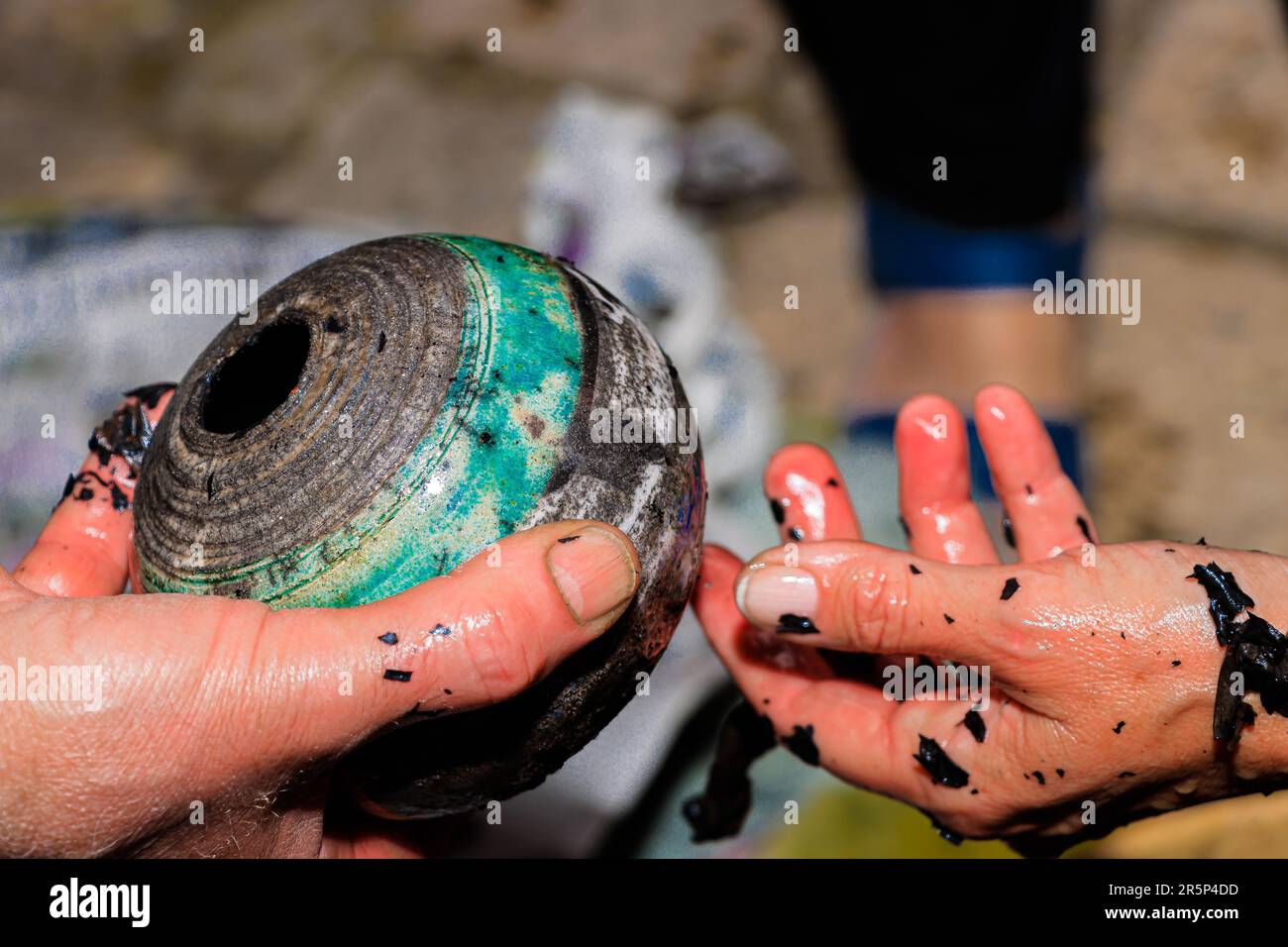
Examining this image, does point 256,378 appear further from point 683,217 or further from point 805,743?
point 683,217

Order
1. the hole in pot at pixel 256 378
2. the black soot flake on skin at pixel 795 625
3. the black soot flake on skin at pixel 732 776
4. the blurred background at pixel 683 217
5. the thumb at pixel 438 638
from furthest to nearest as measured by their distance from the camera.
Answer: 1. the blurred background at pixel 683 217
2. the black soot flake on skin at pixel 732 776
3. the black soot flake on skin at pixel 795 625
4. the hole in pot at pixel 256 378
5. the thumb at pixel 438 638

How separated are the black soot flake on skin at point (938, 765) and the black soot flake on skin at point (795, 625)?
0.39 meters

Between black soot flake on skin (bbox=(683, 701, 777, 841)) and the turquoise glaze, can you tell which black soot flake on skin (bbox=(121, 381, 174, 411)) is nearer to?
the turquoise glaze

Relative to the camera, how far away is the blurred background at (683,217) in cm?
402

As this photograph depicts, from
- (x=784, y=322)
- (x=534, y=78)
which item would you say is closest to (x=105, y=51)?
(x=534, y=78)

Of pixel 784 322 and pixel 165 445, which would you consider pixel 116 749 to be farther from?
pixel 784 322

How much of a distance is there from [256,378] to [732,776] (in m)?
1.47

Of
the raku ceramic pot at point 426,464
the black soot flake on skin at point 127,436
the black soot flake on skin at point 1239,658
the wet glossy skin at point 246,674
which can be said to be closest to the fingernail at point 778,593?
the raku ceramic pot at point 426,464

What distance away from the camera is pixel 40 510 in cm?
424

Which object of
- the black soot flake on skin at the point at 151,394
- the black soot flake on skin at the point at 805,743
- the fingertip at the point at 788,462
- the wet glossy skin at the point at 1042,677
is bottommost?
the black soot flake on skin at the point at 805,743

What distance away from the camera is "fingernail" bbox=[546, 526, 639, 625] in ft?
5.98

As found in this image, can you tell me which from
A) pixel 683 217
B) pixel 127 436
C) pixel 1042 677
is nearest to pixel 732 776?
→ pixel 1042 677

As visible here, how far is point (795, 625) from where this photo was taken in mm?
2219

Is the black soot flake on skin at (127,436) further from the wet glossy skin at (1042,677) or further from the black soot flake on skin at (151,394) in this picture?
the wet glossy skin at (1042,677)
